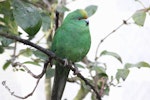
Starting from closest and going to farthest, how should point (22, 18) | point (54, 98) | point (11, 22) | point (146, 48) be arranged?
point (22, 18) < point (11, 22) < point (54, 98) < point (146, 48)

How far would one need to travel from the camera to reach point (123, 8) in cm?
132

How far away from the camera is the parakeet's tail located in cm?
66

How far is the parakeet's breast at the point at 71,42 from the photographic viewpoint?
722mm

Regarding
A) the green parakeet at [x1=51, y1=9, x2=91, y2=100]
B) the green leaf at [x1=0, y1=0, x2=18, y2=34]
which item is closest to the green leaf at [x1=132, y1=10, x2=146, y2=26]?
the green parakeet at [x1=51, y1=9, x2=91, y2=100]

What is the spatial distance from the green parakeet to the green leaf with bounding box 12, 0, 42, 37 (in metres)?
0.34

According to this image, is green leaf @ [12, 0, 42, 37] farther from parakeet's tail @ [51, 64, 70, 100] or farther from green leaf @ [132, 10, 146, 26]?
green leaf @ [132, 10, 146, 26]

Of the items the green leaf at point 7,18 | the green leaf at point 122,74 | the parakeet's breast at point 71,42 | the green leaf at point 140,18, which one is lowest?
the green leaf at point 122,74

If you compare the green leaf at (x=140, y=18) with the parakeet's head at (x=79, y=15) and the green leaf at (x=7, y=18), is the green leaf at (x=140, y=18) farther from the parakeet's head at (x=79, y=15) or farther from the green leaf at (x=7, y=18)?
the green leaf at (x=7, y=18)

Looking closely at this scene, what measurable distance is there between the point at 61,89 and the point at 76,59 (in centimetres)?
9

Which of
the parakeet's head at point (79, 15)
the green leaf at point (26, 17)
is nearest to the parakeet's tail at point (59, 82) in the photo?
the parakeet's head at point (79, 15)

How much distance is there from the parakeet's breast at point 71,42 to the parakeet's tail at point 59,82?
0.03 meters

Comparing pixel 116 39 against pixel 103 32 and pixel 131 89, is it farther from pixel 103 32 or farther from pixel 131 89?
pixel 131 89

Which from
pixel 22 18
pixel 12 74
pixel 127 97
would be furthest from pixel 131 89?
pixel 22 18

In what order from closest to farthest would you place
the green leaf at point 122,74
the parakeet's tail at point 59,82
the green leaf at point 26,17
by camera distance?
the green leaf at point 26,17 < the parakeet's tail at point 59,82 < the green leaf at point 122,74
